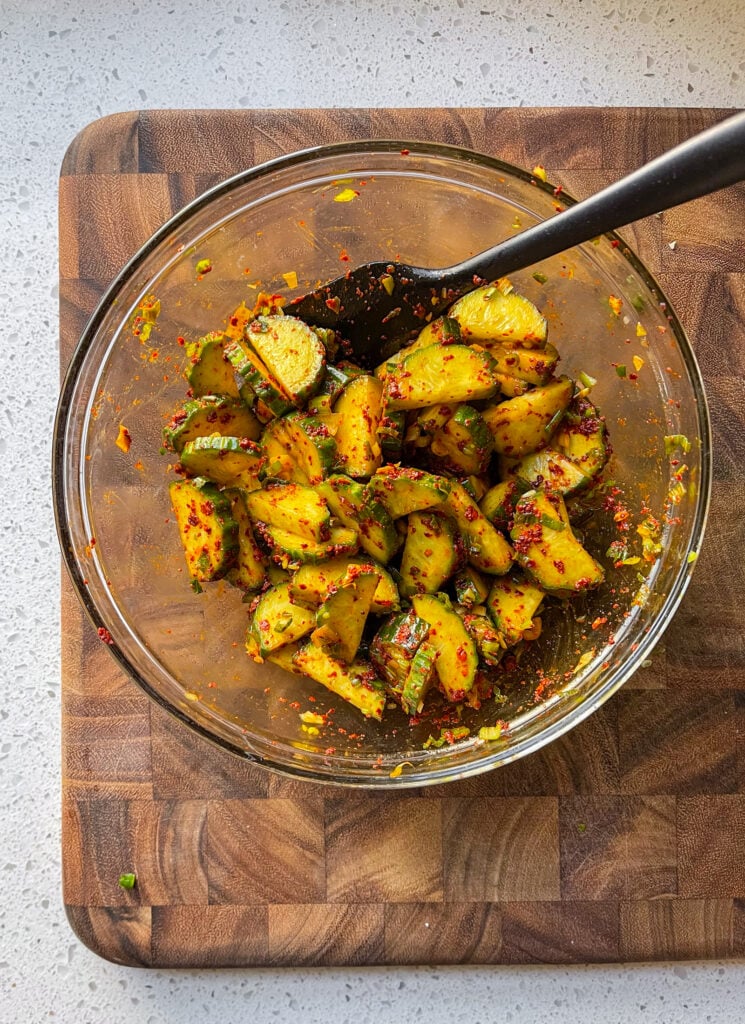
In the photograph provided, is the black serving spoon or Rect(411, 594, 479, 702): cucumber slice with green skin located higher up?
the black serving spoon

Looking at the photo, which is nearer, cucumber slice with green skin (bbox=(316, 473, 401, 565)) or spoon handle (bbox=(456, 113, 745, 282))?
spoon handle (bbox=(456, 113, 745, 282))

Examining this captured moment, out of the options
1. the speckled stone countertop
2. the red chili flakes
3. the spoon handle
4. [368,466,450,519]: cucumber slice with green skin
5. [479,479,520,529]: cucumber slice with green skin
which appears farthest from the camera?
the speckled stone countertop

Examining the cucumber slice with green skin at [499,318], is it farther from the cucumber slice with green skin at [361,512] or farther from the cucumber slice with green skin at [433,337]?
the cucumber slice with green skin at [361,512]

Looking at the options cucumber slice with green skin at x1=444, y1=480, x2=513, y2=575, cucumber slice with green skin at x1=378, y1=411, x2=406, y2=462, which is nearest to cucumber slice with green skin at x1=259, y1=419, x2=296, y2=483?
cucumber slice with green skin at x1=378, y1=411, x2=406, y2=462

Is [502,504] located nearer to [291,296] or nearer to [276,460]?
[276,460]

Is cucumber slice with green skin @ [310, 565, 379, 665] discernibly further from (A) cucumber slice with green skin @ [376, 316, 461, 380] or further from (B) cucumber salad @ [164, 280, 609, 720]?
(A) cucumber slice with green skin @ [376, 316, 461, 380]

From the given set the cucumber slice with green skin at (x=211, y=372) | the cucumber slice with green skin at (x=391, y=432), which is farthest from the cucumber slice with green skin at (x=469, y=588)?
the cucumber slice with green skin at (x=211, y=372)

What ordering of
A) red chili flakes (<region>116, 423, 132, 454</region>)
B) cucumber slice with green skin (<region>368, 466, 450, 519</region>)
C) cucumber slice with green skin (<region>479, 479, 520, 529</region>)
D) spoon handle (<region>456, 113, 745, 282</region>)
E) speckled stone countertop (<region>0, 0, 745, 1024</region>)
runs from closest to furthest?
spoon handle (<region>456, 113, 745, 282</region>)
cucumber slice with green skin (<region>368, 466, 450, 519</region>)
cucumber slice with green skin (<region>479, 479, 520, 529</region>)
red chili flakes (<region>116, 423, 132, 454</region>)
speckled stone countertop (<region>0, 0, 745, 1024</region>)
